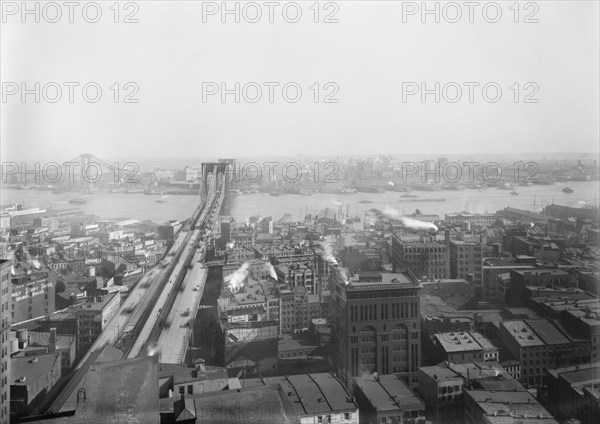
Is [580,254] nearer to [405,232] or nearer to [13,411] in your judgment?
[405,232]

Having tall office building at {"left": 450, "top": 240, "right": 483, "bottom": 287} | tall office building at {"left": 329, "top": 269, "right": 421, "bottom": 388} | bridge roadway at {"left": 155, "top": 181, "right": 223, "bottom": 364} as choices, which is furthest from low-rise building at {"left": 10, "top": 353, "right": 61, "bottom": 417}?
tall office building at {"left": 450, "top": 240, "right": 483, "bottom": 287}

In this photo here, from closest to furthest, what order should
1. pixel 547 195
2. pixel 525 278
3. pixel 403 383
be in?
pixel 403 383 < pixel 525 278 < pixel 547 195

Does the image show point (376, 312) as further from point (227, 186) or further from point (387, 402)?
point (227, 186)

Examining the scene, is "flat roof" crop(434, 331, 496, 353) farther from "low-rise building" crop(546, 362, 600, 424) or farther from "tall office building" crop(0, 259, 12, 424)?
"tall office building" crop(0, 259, 12, 424)

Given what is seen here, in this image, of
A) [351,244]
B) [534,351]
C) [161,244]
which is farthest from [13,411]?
[534,351]

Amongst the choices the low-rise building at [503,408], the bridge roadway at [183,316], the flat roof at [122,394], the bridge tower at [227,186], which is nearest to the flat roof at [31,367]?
the flat roof at [122,394]

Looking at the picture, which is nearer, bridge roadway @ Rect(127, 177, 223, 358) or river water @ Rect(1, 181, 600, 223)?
bridge roadway @ Rect(127, 177, 223, 358)
